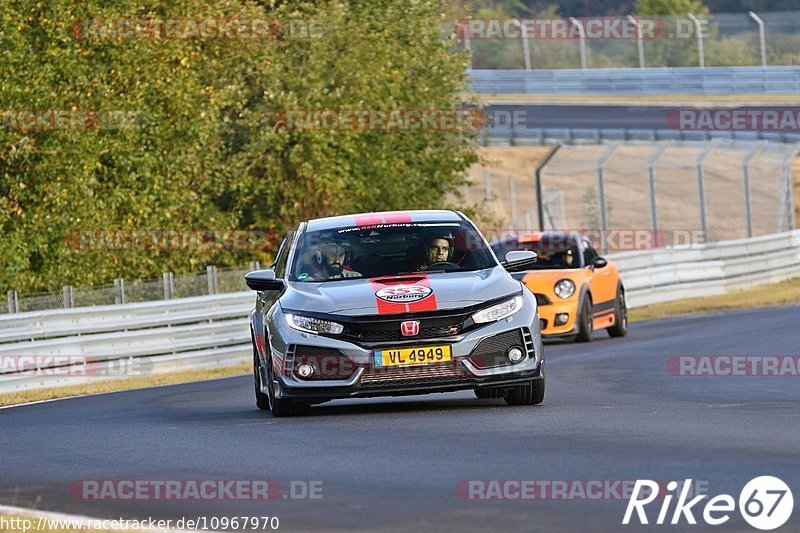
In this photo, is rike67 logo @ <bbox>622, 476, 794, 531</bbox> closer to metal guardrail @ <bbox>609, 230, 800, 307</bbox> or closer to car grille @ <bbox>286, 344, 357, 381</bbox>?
car grille @ <bbox>286, 344, 357, 381</bbox>

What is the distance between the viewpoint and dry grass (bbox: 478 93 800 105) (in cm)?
5238

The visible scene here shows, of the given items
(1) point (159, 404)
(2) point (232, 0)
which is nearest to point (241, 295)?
(1) point (159, 404)

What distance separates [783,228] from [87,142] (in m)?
19.0

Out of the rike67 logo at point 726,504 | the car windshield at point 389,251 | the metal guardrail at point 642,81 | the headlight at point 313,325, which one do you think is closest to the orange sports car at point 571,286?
the car windshield at point 389,251

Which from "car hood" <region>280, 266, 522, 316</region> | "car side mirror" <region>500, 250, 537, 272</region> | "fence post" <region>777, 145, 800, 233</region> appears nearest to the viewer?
"car hood" <region>280, 266, 522, 316</region>

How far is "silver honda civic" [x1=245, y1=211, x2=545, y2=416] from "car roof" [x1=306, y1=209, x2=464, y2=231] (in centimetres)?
37

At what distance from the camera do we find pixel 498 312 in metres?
12.1

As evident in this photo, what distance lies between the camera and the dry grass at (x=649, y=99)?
5238 cm

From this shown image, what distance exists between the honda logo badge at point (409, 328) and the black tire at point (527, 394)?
1.03m

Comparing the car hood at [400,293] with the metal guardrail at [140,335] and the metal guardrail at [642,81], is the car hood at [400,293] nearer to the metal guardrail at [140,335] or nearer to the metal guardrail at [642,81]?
the metal guardrail at [140,335]

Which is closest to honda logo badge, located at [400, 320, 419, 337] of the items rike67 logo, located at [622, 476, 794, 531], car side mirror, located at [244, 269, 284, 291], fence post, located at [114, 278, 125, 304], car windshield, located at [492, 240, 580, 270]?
car side mirror, located at [244, 269, 284, 291]

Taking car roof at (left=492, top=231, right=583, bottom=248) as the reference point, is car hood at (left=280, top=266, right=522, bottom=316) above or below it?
above

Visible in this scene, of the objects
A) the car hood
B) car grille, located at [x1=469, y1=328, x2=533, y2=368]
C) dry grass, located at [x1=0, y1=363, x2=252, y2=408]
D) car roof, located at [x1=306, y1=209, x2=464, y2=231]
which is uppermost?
car roof, located at [x1=306, y1=209, x2=464, y2=231]

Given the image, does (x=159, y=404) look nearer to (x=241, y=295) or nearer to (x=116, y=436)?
(x=116, y=436)
